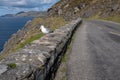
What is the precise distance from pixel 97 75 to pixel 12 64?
3.34 meters

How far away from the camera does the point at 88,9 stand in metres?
74.0

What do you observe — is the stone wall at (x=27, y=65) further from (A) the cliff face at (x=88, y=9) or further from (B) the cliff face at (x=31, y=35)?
(A) the cliff face at (x=88, y=9)

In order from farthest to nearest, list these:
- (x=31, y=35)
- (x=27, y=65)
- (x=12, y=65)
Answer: (x=31, y=35)
(x=27, y=65)
(x=12, y=65)

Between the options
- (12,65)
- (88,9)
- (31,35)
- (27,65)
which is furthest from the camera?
(88,9)

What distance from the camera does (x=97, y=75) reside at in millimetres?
8094

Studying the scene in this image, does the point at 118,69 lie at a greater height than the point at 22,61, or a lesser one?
lesser

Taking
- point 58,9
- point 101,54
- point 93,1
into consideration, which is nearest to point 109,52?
point 101,54

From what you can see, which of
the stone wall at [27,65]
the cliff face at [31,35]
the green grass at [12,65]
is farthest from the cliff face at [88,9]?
the green grass at [12,65]

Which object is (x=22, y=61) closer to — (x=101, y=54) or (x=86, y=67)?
(x=86, y=67)

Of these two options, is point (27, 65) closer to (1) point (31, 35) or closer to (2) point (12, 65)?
(2) point (12, 65)

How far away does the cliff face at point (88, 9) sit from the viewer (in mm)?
58922

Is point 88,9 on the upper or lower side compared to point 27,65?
lower

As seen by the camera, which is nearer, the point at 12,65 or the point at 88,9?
the point at 12,65

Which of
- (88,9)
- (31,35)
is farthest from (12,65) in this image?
(88,9)
